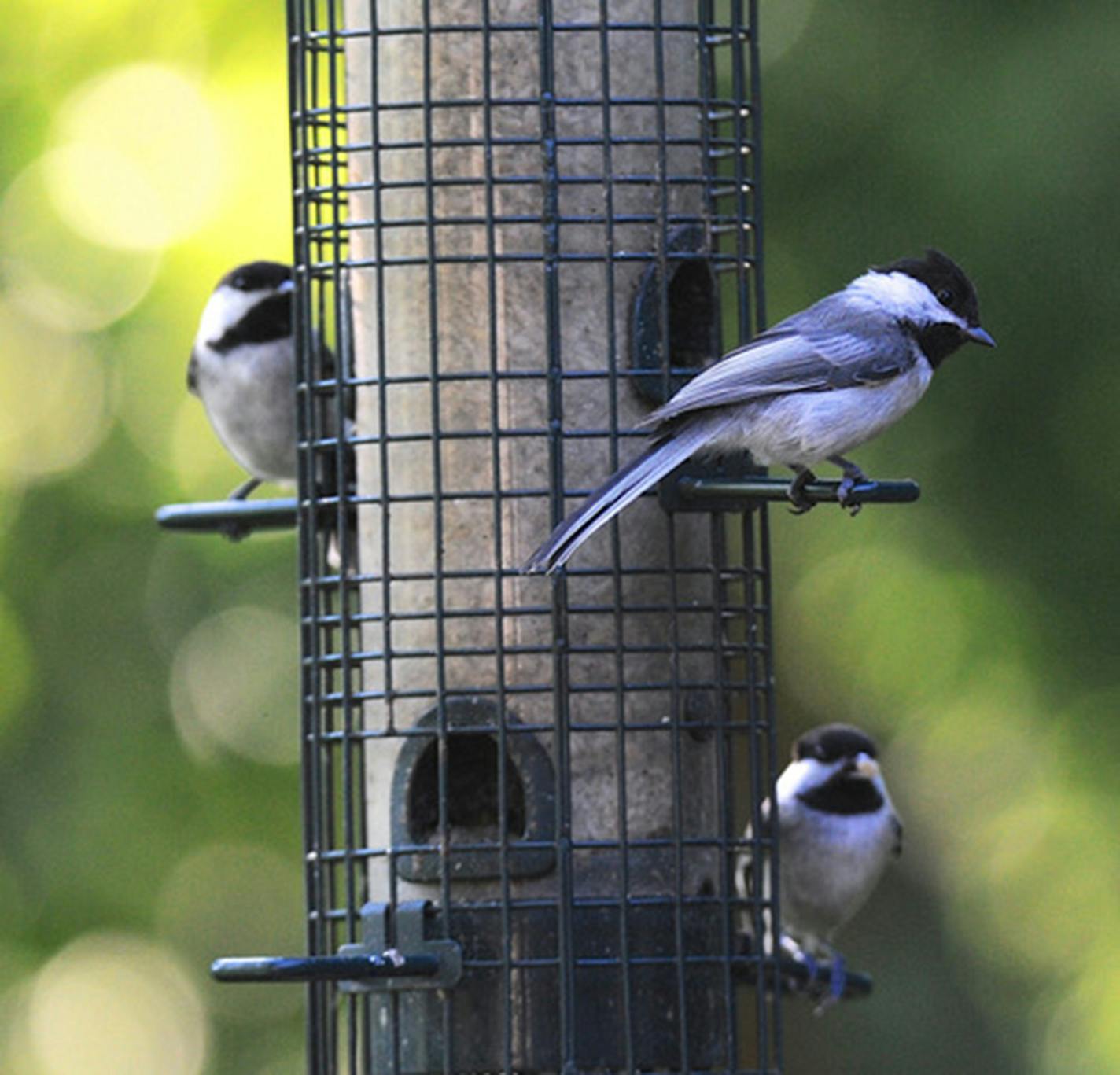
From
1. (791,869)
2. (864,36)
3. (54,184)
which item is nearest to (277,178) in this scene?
(54,184)

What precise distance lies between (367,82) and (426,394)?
94cm

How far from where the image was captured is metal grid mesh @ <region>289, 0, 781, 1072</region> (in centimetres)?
767

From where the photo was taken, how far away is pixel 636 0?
8008mm

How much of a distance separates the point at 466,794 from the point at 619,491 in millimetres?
1181

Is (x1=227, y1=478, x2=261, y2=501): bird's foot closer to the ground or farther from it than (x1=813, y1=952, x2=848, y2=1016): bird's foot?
farther from it

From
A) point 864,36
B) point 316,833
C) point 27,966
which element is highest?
point 864,36

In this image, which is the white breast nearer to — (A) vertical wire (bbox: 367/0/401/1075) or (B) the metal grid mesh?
(B) the metal grid mesh

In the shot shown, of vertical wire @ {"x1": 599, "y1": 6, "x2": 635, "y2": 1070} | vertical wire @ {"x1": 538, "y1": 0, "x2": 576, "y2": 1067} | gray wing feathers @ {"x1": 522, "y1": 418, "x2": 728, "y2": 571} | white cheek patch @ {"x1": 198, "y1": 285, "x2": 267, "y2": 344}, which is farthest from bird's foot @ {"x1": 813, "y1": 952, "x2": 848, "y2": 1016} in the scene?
white cheek patch @ {"x1": 198, "y1": 285, "x2": 267, "y2": 344}

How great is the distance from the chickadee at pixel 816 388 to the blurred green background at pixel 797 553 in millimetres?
3487

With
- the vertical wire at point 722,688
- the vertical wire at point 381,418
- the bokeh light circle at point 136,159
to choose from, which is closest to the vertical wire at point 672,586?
the vertical wire at point 722,688

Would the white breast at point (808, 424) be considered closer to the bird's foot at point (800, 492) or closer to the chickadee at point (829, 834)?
the bird's foot at point (800, 492)

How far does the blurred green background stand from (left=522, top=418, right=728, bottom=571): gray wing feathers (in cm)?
422

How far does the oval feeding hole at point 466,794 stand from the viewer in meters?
7.85

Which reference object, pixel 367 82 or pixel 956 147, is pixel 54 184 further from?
pixel 367 82
